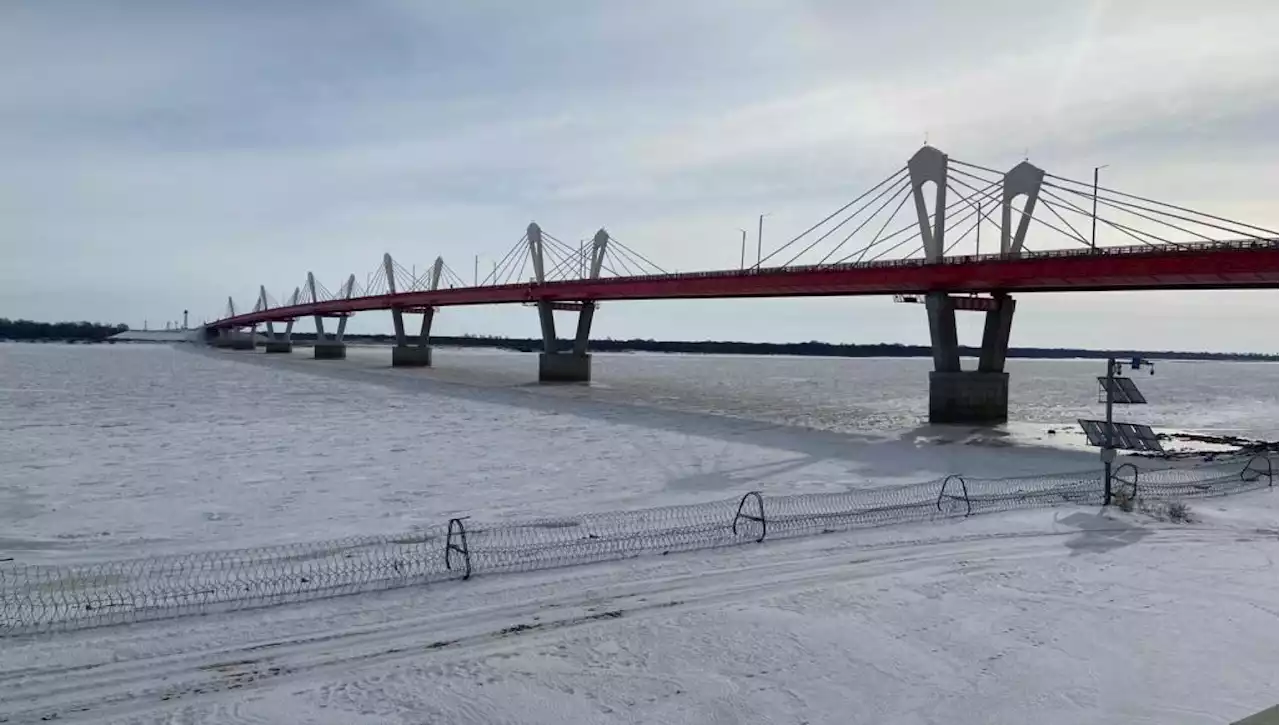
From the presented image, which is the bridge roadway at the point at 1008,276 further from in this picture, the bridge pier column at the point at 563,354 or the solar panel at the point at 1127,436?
the solar panel at the point at 1127,436

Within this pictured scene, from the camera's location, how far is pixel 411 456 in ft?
74.4

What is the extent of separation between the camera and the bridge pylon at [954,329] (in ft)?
127

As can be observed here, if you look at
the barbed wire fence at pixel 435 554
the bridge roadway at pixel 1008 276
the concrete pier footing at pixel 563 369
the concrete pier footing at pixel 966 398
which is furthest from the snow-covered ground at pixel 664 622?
the concrete pier footing at pixel 563 369

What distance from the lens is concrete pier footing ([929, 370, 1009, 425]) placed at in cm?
3847

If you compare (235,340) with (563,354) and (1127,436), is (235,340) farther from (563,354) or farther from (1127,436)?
(1127,436)

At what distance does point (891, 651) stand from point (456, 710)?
4020 mm

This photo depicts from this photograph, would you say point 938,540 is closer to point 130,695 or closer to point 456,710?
point 456,710

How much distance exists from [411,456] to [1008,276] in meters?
25.0

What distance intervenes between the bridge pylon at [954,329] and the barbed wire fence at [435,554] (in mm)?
21228

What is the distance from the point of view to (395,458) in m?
22.2

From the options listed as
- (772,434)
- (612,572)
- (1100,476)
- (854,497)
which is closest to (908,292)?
(772,434)

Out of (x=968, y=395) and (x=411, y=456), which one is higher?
(x=968, y=395)

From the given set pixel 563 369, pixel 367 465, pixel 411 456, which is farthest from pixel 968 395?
pixel 563 369

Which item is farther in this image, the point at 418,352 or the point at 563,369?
the point at 418,352
